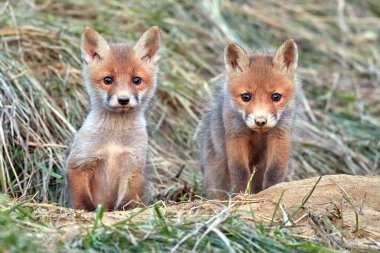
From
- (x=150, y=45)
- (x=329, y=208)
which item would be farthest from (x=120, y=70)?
(x=329, y=208)

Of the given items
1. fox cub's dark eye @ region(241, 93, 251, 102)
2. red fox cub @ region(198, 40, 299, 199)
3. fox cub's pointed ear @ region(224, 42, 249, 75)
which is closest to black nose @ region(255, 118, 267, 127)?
red fox cub @ region(198, 40, 299, 199)

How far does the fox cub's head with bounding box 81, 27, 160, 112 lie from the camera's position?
21.3 feet

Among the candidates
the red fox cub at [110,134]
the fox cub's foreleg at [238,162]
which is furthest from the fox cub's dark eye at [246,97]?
the red fox cub at [110,134]

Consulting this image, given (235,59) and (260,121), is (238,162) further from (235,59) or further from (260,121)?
(235,59)

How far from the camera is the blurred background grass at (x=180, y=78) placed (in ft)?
25.8

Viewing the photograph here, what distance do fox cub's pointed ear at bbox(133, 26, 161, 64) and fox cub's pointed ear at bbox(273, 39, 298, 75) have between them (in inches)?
42.8

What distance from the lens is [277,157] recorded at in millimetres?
7047

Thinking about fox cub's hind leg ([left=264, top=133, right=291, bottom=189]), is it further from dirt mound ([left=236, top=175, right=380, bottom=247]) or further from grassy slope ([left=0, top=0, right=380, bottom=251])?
grassy slope ([left=0, top=0, right=380, bottom=251])

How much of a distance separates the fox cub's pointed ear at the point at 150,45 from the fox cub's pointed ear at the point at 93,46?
295 mm

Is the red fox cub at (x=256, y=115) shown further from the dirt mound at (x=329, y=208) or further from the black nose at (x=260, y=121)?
the dirt mound at (x=329, y=208)

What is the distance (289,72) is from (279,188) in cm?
118

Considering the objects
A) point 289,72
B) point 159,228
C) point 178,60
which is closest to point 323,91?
point 178,60

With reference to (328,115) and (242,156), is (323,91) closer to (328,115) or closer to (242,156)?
(328,115)

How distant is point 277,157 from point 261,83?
73 centimetres
